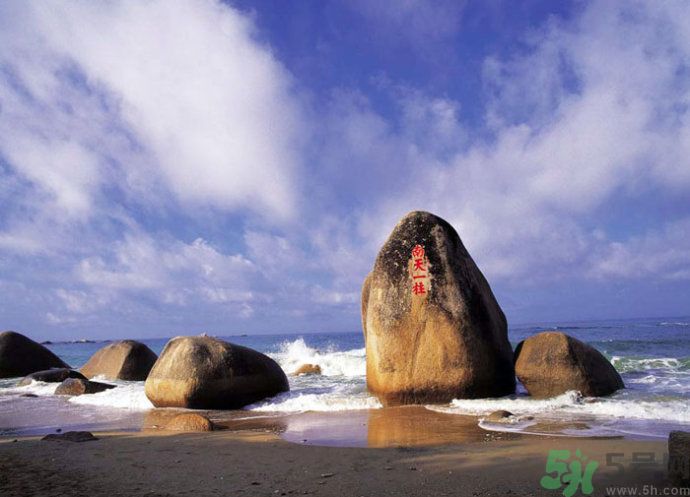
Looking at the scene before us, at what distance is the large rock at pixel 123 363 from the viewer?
1551 cm

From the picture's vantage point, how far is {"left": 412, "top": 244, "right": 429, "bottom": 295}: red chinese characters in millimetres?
9680

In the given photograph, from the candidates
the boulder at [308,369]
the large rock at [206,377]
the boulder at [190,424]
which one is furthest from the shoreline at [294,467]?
the boulder at [308,369]

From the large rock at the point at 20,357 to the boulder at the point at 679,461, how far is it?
20.3 m

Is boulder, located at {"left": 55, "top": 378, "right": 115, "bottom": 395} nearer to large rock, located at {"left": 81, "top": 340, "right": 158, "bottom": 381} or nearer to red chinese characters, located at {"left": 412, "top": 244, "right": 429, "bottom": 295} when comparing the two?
large rock, located at {"left": 81, "top": 340, "right": 158, "bottom": 381}

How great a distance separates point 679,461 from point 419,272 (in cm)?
620

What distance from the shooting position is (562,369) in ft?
32.1

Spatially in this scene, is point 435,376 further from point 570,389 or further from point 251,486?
point 251,486

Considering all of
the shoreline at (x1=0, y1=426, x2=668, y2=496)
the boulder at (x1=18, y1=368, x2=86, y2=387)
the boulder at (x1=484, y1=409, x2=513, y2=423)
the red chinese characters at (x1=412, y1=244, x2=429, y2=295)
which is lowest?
the shoreline at (x1=0, y1=426, x2=668, y2=496)

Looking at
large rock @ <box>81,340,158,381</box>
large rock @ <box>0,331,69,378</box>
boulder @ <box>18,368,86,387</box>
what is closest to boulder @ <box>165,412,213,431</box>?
large rock @ <box>81,340,158,381</box>

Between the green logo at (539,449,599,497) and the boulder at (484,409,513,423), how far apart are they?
7.37ft

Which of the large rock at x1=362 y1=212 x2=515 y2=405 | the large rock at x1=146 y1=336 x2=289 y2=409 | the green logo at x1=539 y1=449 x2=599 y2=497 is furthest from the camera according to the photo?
the large rock at x1=146 y1=336 x2=289 y2=409

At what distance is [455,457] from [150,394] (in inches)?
291

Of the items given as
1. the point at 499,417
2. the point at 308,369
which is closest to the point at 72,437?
the point at 499,417

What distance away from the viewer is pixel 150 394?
10227 millimetres
